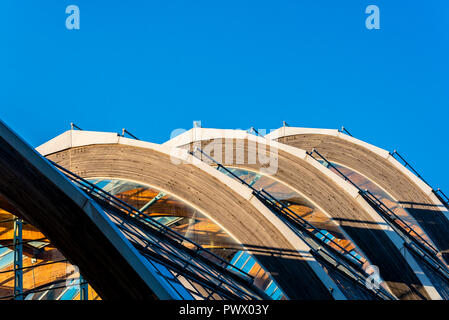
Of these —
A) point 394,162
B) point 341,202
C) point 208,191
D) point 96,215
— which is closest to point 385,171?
point 394,162

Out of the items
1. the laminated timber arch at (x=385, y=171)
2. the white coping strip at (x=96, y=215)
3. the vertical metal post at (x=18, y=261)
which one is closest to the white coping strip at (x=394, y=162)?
the laminated timber arch at (x=385, y=171)

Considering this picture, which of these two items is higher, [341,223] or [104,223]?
[341,223]

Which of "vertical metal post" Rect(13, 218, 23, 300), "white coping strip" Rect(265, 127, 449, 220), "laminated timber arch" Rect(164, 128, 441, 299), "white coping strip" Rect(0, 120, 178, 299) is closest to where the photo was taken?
"white coping strip" Rect(0, 120, 178, 299)

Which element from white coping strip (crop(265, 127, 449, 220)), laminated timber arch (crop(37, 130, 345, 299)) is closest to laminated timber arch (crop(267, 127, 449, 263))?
white coping strip (crop(265, 127, 449, 220))

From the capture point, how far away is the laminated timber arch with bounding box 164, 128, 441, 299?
2380cm

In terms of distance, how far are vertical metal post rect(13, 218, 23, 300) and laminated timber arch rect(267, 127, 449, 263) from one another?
22564 mm

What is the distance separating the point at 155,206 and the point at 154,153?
3930 mm

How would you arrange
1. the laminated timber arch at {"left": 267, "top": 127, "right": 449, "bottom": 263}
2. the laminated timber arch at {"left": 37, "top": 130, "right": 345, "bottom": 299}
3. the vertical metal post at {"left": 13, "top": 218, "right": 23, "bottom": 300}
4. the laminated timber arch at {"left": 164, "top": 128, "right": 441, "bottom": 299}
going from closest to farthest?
the vertical metal post at {"left": 13, "top": 218, "right": 23, "bottom": 300} → the laminated timber arch at {"left": 37, "top": 130, "right": 345, "bottom": 299} → the laminated timber arch at {"left": 164, "top": 128, "right": 441, "bottom": 299} → the laminated timber arch at {"left": 267, "top": 127, "right": 449, "bottom": 263}

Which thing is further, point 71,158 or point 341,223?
point 341,223

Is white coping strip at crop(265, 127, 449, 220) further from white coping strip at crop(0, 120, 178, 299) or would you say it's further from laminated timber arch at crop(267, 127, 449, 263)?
white coping strip at crop(0, 120, 178, 299)

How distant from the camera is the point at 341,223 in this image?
86.8 feet

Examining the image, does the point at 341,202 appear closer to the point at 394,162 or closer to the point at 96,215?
the point at 394,162
